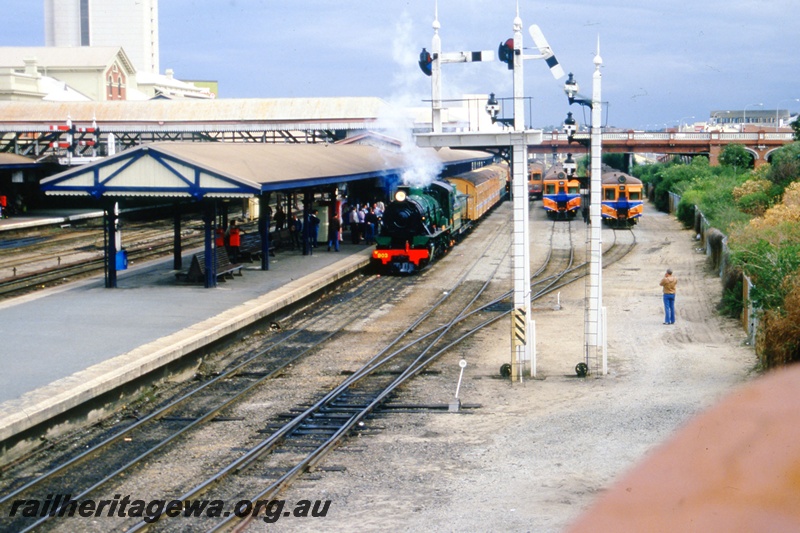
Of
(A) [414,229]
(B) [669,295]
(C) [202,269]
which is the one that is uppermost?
(A) [414,229]

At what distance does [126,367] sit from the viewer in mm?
13727

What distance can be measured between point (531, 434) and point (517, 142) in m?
5.20

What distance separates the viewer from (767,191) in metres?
34.3

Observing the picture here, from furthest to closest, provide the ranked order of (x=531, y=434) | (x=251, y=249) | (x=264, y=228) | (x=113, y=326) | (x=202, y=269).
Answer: (x=251, y=249) < (x=264, y=228) < (x=202, y=269) < (x=113, y=326) < (x=531, y=434)

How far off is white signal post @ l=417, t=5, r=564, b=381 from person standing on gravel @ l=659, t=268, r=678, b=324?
5788 millimetres

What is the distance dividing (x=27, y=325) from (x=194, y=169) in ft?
17.6

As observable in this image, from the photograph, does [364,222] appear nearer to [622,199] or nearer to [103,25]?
[622,199]

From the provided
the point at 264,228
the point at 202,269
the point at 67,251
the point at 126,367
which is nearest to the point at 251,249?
the point at 264,228

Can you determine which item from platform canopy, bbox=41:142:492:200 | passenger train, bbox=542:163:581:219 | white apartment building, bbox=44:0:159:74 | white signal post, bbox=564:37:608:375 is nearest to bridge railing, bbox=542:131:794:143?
passenger train, bbox=542:163:581:219

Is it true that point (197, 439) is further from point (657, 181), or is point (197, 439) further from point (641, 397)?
point (657, 181)

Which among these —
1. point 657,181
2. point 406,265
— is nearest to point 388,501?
point 406,265

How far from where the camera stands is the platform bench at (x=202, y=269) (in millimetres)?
23203

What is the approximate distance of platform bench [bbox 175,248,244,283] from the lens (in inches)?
914

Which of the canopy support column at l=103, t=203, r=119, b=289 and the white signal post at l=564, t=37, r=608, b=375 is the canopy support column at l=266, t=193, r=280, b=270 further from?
the white signal post at l=564, t=37, r=608, b=375
